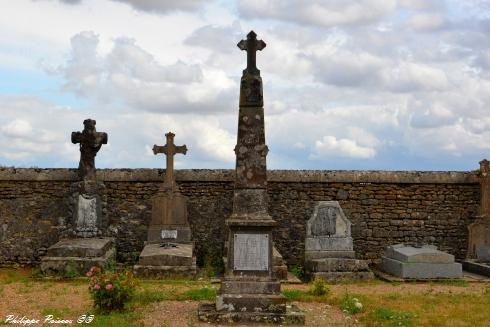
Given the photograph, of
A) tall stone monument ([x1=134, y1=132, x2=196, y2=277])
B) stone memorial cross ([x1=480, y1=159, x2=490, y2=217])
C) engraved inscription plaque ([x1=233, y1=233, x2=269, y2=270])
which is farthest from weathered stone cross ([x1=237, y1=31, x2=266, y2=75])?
stone memorial cross ([x1=480, y1=159, x2=490, y2=217])

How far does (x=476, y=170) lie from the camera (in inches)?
658

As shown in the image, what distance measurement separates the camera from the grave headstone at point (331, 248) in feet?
46.0

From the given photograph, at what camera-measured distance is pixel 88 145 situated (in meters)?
15.4

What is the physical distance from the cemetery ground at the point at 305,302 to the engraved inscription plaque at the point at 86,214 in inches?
76.3

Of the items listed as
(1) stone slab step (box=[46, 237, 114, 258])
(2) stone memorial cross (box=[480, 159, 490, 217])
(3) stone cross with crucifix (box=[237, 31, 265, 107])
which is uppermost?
(3) stone cross with crucifix (box=[237, 31, 265, 107])

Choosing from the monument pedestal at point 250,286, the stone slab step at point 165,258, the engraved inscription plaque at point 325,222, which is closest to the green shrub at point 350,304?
the monument pedestal at point 250,286

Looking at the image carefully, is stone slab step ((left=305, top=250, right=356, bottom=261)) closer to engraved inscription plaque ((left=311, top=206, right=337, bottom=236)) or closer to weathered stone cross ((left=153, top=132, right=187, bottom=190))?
engraved inscription plaque ((left=311, top=206, right=337, bottom=236))

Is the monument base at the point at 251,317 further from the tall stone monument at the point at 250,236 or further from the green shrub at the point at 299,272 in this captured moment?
the green shrub at the point at 299,272

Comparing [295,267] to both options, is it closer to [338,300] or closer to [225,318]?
[338,300]

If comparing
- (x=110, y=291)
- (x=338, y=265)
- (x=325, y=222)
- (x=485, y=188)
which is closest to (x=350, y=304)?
(x=338, y=265)

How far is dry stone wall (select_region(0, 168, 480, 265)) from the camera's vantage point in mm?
16031

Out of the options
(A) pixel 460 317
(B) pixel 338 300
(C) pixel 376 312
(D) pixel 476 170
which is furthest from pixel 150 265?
(D) pixel 476 170

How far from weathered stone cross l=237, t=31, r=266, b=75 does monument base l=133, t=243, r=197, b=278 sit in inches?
207

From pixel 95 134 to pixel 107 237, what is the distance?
256 cm
